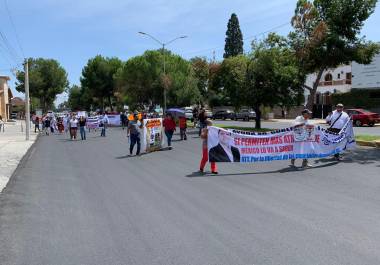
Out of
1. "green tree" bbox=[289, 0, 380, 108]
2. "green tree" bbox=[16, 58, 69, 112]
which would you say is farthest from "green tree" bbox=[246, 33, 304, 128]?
"green tree" bbox=[16, 58, 69, 112]

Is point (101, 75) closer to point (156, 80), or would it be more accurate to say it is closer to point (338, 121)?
point (156, 80)

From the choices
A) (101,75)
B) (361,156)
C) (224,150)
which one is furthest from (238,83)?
(101,75)

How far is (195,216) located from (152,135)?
12019mm

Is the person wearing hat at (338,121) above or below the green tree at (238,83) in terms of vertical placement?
below

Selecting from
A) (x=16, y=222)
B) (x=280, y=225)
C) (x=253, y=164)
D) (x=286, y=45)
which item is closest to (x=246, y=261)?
(x=280, y=225)

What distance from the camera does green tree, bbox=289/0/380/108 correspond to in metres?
22.5

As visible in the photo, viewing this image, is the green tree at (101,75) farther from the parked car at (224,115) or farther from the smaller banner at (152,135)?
the smaller banner at (152,135)

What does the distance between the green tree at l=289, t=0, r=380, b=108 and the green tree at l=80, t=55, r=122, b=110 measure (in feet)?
217

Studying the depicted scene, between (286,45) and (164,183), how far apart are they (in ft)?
54.1

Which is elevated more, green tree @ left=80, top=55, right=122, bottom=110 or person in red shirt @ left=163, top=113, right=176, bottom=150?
green tree @ left=80, top=55, right=122, bottom=110

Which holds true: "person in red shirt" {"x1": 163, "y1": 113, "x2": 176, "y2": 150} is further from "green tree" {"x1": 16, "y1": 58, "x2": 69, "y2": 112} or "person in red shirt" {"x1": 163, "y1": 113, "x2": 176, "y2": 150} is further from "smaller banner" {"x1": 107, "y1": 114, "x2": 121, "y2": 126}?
"green tree" {"x1": 16, "y1": 58, "x2": 69, "y2": 112}

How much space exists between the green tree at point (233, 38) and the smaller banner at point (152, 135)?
2609 inches

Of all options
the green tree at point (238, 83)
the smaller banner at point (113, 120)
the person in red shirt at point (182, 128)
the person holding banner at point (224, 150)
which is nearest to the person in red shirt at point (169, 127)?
the person in red shirt at point (182, 128)

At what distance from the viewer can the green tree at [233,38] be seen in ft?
278
